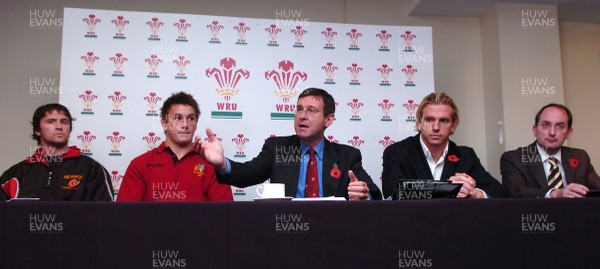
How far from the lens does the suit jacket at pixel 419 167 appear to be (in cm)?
A: 260

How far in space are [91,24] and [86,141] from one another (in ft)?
2.55

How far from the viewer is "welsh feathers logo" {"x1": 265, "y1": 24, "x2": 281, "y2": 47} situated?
12.2 feet

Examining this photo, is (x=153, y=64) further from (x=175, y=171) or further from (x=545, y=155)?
(x=545, y=155)

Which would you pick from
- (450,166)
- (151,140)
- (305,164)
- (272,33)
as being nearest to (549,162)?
(450,166)

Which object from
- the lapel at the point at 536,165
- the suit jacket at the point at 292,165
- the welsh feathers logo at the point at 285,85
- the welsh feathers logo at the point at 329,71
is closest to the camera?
the suit jacket at the point at 292,165

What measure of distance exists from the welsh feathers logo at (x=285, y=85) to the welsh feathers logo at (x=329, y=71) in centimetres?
17

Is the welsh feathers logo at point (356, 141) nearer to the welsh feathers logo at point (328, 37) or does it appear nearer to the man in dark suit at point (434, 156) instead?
the welsh feathers logo at point (328, 37)

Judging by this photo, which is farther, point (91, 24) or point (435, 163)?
point (91, 24)

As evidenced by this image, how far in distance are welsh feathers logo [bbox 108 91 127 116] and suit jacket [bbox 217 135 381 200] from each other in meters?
1.31

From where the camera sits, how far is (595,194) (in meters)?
1.91

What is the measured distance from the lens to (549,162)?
2.85 meters

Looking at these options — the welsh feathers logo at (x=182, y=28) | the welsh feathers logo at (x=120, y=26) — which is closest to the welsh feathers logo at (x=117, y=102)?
the welsh feathers logo at (x=120, y=26)

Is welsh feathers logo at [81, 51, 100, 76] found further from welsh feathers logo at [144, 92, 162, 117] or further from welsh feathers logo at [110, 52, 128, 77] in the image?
welsh feathers logo at [144, 92, 162, 117]

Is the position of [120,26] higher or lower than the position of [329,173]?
higher
